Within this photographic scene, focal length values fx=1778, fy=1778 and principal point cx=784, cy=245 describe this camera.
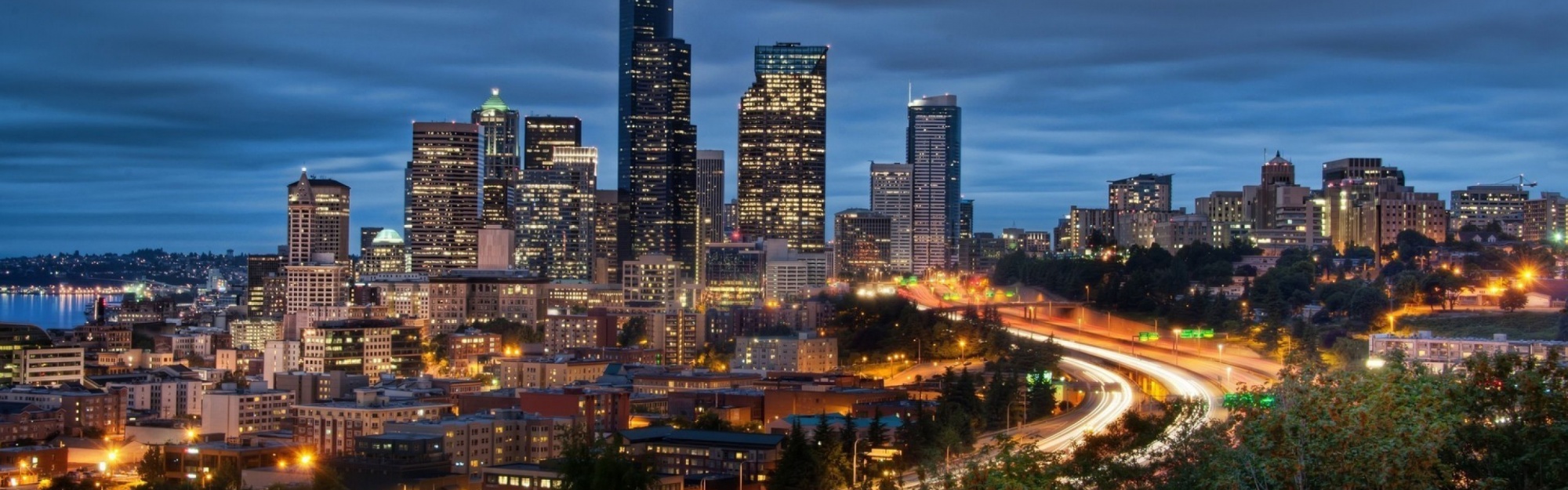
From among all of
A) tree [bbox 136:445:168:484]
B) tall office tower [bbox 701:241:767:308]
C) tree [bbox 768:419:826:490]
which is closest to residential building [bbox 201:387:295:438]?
tree [bbox 136:445:168:484]

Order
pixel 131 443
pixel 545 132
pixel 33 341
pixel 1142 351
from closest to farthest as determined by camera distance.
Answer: pixel 131 443 < pixel 1142 351 < pixel 33 341 < pixel 545 132

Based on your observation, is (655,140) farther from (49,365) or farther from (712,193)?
(49,365)

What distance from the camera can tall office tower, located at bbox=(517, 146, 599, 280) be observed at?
138625 mm

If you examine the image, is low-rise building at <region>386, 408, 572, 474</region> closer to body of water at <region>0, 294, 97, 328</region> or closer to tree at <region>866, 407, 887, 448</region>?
tree at <region>866, 407, 887, 448</region>

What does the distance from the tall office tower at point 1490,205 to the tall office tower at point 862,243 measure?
5250 cm

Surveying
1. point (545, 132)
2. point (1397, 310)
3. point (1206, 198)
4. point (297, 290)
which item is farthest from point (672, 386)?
point (545, 132)

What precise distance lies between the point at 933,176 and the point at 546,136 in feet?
134

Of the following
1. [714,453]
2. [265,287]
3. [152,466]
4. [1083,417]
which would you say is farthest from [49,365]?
[1083,417]

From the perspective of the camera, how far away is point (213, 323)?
123062 mm

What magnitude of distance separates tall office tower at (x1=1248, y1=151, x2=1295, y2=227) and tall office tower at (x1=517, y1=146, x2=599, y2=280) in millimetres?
52272

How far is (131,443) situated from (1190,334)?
120 feet

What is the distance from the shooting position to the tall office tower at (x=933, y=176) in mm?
167750

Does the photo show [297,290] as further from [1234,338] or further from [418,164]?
[1234,338]

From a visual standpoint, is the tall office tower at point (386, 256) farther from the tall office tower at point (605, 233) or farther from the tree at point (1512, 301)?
the tree at point (1512, 301)
